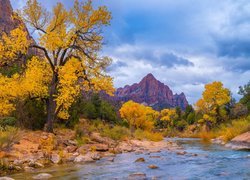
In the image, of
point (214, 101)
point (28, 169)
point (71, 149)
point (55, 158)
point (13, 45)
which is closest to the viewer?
point (28, 169)

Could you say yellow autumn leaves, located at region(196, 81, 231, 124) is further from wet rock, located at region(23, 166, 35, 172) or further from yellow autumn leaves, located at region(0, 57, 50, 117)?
wet rock, located at region(23, 166, 35, 172)

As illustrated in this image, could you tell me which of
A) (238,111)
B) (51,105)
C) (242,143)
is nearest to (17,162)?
(51,105)

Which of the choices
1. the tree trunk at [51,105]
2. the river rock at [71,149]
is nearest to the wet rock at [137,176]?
the river rock at [71,149]

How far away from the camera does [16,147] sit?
16.3m

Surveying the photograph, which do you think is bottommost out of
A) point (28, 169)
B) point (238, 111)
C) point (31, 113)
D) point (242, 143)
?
point (28, 169)

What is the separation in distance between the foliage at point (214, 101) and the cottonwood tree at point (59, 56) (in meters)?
37.7

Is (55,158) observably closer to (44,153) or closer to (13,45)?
(44,153)

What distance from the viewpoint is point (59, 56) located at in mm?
23047

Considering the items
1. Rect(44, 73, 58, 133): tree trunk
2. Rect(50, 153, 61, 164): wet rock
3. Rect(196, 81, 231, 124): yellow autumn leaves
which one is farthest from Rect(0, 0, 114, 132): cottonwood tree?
Rect(196, 81, 231, 124): yellow autumn leaves

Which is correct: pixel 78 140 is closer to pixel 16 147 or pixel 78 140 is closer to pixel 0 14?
pixel 16 147

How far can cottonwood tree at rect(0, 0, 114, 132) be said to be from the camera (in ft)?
67.8

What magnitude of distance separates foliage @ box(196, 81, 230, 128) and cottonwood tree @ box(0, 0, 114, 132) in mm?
37655

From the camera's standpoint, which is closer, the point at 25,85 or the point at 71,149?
the point at 71,149

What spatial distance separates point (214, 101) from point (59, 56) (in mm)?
40731
